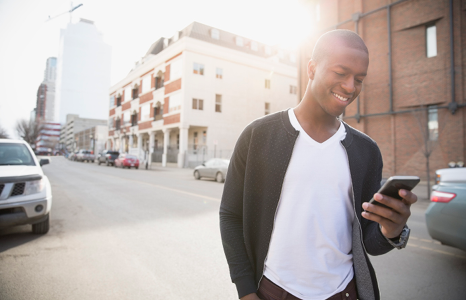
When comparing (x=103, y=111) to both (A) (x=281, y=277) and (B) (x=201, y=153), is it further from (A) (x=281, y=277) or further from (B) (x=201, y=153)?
(A) (x=281, y=277)

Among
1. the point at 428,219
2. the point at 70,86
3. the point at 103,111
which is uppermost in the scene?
the point at 70,86

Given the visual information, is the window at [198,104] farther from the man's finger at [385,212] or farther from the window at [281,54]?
the man's finger at [385,212]

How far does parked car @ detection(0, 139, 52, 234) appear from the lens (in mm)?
4906

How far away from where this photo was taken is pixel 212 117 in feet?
116

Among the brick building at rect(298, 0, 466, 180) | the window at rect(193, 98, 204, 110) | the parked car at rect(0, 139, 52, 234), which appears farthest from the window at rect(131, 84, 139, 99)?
the parked car at rect(0, 139, 52, 234)

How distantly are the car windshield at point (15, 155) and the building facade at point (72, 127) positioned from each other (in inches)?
5535

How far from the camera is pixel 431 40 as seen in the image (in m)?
16.4

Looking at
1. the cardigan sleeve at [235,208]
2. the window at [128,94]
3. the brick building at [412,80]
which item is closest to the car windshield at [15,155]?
the cardigan sleeve at [235,208]

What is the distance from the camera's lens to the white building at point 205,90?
34.1 metres

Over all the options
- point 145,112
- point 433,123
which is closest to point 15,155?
point 433,123

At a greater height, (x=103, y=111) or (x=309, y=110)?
(x=103, y=111)

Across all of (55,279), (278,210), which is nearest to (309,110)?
(278,210)

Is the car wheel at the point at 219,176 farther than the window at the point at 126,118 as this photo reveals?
No

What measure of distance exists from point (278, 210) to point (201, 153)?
33.1 meters
